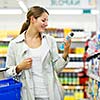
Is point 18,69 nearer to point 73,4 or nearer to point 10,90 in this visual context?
point 10,90

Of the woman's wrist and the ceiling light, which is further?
the ceiling light

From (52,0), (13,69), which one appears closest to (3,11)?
(52,0)

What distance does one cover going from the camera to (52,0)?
311 inches

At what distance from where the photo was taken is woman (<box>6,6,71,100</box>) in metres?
2.92

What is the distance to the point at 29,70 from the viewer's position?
2939 millimetres

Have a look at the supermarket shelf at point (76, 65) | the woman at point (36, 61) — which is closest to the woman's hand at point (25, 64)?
the woman at point (36, 61)

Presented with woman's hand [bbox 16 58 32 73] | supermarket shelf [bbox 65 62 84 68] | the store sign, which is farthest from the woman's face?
the store sign

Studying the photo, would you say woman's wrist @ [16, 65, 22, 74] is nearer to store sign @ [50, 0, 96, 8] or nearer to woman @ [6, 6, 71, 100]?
woman @ [6, 6, 71, 100]

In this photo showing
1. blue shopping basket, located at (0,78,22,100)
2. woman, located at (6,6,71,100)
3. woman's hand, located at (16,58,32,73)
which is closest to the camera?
blue shopping basket, located at (0,78,22,100)

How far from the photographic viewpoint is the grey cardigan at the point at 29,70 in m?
2.94

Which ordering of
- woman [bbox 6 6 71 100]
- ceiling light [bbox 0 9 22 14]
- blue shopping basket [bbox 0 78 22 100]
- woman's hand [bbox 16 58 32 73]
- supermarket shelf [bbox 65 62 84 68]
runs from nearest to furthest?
blue shopping basket [bbox 0 78 22 100] < woman's hand [bbox 16 58 32 73] < woman [bbox 6 6 71 100] < supermarket shelf [bbox 65 62 84 68] < ceiling light [bbox 0 9 22 14]

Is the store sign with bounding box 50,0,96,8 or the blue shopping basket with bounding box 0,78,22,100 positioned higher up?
the store sign with bounding box 50,0,96,8

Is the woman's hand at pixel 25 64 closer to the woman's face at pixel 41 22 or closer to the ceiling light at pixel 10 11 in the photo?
the woman's face at pixel 41 22

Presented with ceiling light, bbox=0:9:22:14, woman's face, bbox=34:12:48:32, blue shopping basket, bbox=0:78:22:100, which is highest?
ceiling light, bbox=0:9:22:14
